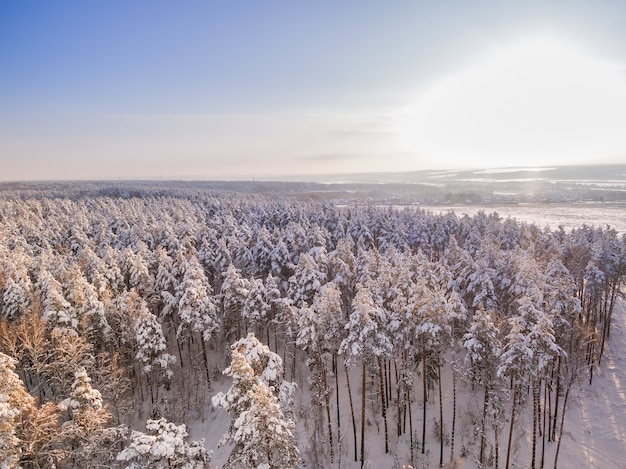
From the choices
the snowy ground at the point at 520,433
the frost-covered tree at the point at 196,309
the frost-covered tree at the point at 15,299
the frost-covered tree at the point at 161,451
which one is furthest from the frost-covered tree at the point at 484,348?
the frost-covered tree at the point at 15,299

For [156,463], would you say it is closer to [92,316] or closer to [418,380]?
[92,316]

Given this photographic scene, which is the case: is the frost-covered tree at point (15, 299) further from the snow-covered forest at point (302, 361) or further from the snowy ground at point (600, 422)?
the snowy ground at point (600, 422)

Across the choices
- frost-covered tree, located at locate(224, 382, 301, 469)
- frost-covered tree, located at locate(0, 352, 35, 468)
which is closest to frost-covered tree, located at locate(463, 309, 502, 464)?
frost-covered tree, located at locate(224, 382, 301, 469)

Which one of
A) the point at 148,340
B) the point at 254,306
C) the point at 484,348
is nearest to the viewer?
the point at 484,348

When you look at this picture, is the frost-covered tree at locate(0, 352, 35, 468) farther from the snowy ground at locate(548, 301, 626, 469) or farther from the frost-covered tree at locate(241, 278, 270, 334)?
the snowy ground at locate(548, 301, 626, 469)

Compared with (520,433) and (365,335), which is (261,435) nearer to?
(365,335)

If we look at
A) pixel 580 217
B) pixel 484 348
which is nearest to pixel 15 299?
pixel 484 348

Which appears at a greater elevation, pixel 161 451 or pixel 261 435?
pixel 261 435
